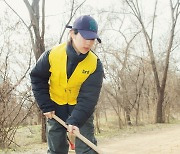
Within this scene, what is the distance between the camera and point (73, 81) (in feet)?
10.0

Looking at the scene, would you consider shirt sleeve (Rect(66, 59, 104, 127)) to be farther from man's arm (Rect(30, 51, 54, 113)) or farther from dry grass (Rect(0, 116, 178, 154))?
dry grass (Rect(0, 116, 178, 154))

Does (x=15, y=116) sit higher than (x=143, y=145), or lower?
higher

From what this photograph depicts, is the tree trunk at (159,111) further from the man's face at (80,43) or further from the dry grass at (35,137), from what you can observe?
the man's face at (80,43)

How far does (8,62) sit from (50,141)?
6.42m

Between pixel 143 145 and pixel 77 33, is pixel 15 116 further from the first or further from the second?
pixel 77 33

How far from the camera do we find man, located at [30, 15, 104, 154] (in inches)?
116

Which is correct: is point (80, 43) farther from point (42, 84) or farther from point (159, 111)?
point (159, 111)

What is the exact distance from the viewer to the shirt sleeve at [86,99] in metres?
2.96

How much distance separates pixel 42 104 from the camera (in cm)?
311

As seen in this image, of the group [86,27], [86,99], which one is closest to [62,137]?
[86,99]

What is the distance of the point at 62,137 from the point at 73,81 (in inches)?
22.5

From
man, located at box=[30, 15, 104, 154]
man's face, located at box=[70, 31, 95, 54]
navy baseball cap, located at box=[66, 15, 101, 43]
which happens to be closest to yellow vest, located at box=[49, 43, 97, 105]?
man, located at box=[30, 15, 104, 154]

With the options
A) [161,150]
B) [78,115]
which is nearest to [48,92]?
[78,115]

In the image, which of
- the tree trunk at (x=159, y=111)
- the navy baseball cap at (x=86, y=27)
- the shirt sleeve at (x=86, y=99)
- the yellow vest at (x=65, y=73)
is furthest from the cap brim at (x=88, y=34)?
the tree trunk at (x=159, y=111)
